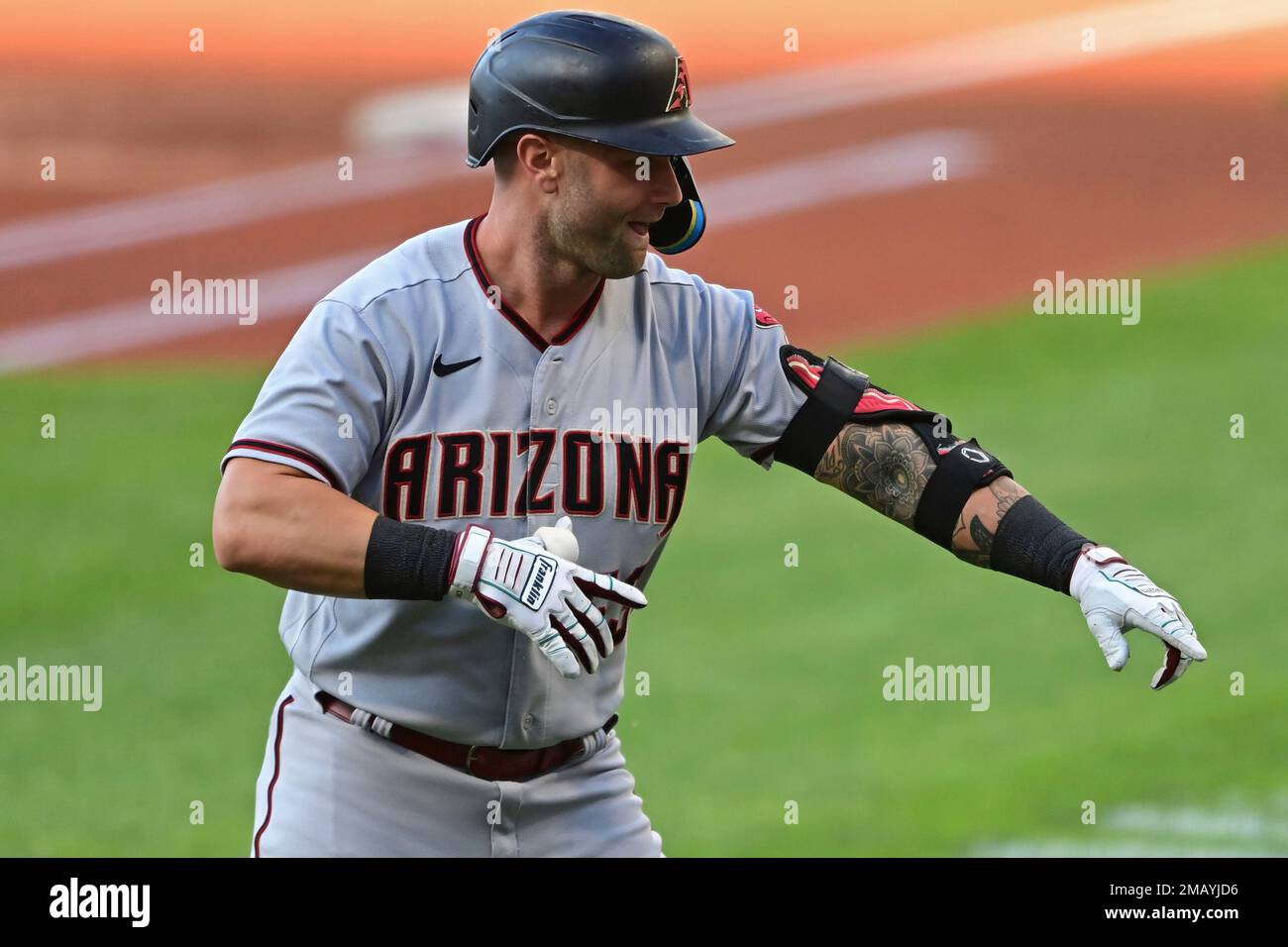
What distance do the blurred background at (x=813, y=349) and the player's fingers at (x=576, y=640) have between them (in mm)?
4441

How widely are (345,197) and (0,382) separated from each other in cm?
447

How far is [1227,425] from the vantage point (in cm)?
1410

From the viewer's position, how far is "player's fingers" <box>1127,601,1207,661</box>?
12.3 ft

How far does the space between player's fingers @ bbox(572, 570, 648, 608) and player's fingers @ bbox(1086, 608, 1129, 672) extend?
96 centimetres

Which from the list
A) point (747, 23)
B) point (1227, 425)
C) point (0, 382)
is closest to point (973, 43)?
point (747, 23)

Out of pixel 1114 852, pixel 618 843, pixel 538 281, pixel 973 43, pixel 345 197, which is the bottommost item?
pixel 1114 852

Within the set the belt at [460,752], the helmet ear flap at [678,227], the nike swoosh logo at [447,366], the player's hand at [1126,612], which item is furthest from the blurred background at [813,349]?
the nike swoosh logo at [447,366]

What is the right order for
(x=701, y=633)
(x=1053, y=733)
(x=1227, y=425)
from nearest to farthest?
(x=1053, y=733), (x=701, y=633), (x=1227, y=425)

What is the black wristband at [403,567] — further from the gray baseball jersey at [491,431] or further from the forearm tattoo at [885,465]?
the forearm tattoo at [885,465]

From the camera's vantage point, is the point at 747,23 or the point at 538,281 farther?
the point at 747,23

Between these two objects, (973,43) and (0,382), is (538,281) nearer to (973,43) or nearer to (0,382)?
(0,382)

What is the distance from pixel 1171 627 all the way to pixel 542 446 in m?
1.37

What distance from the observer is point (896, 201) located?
1842cm

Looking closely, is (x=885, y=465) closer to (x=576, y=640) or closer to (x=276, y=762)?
(x=576, y=640)
